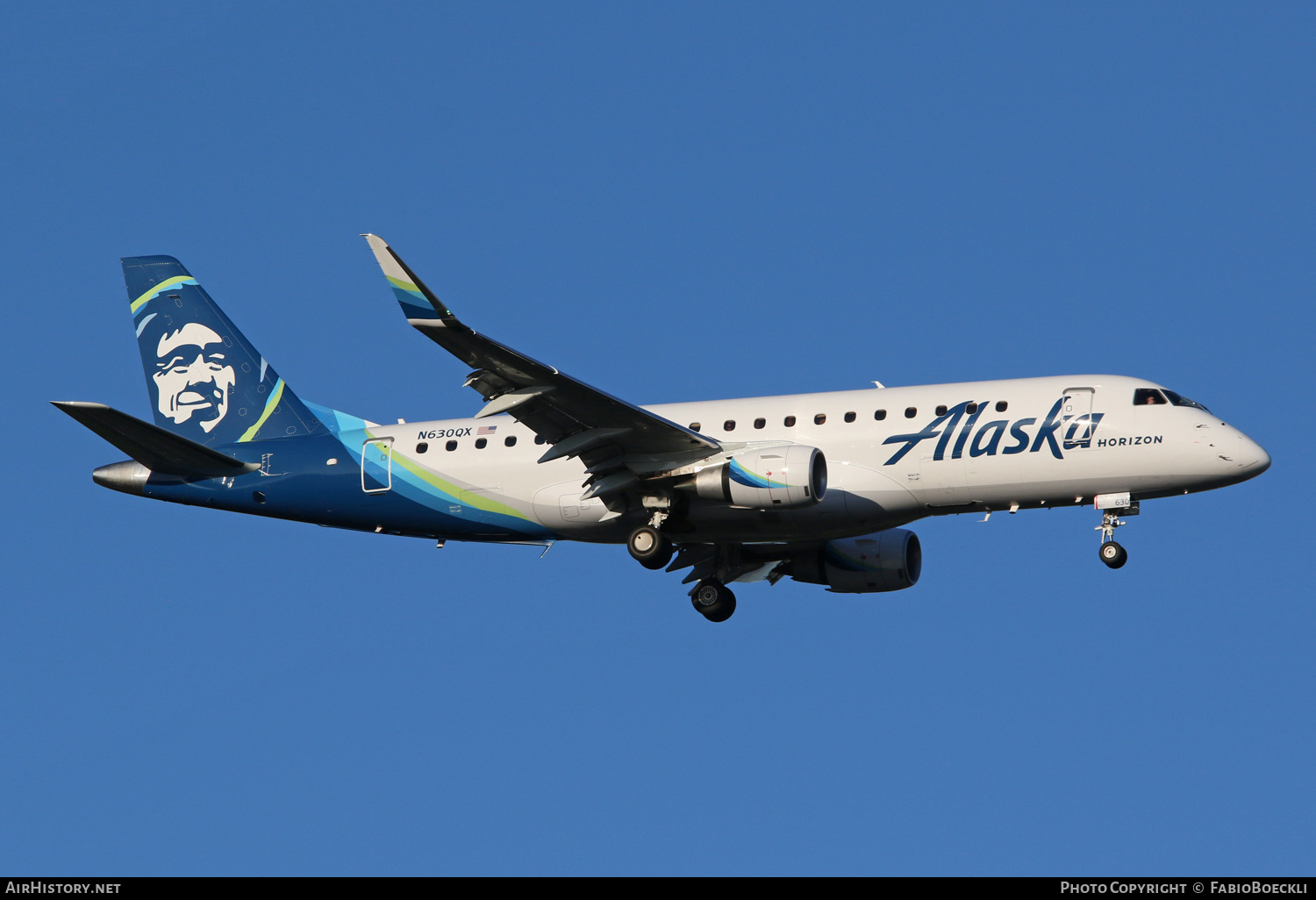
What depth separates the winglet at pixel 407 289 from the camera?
96.5 feet

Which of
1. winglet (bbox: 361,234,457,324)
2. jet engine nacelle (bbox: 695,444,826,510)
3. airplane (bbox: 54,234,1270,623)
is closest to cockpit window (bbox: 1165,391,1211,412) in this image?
airplane (bbox: 54,234,1270,623)

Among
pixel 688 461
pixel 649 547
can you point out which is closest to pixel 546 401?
pixel 688 461

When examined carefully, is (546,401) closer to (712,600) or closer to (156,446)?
(712,600)

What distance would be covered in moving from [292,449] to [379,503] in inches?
112

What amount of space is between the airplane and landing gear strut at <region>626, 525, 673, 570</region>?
0.05m

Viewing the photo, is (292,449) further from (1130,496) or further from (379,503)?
(1130,496)

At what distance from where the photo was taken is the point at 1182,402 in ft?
114

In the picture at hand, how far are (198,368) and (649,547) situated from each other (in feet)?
44.8

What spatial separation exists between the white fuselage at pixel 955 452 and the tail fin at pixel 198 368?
7.99 meters

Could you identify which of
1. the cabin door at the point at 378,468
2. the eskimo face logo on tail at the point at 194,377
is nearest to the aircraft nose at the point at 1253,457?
the cabin door at the point at 378,468

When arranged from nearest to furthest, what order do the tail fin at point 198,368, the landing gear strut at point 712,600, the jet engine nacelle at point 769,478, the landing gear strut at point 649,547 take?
the jet engine nacelle at point 769,478 < the landing gear strut at point 649,547 < the landing gear strut at point 712,600 < the tail fin at point 198,368

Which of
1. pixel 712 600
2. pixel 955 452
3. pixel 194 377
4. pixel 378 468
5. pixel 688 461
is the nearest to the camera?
pixel 955 452

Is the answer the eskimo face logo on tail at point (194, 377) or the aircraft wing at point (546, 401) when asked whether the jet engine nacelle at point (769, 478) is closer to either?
the aircraft wing at point (546, 401)

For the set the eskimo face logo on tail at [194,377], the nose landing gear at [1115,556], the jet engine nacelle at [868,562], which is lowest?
the nose landing gear at [1115,556]
